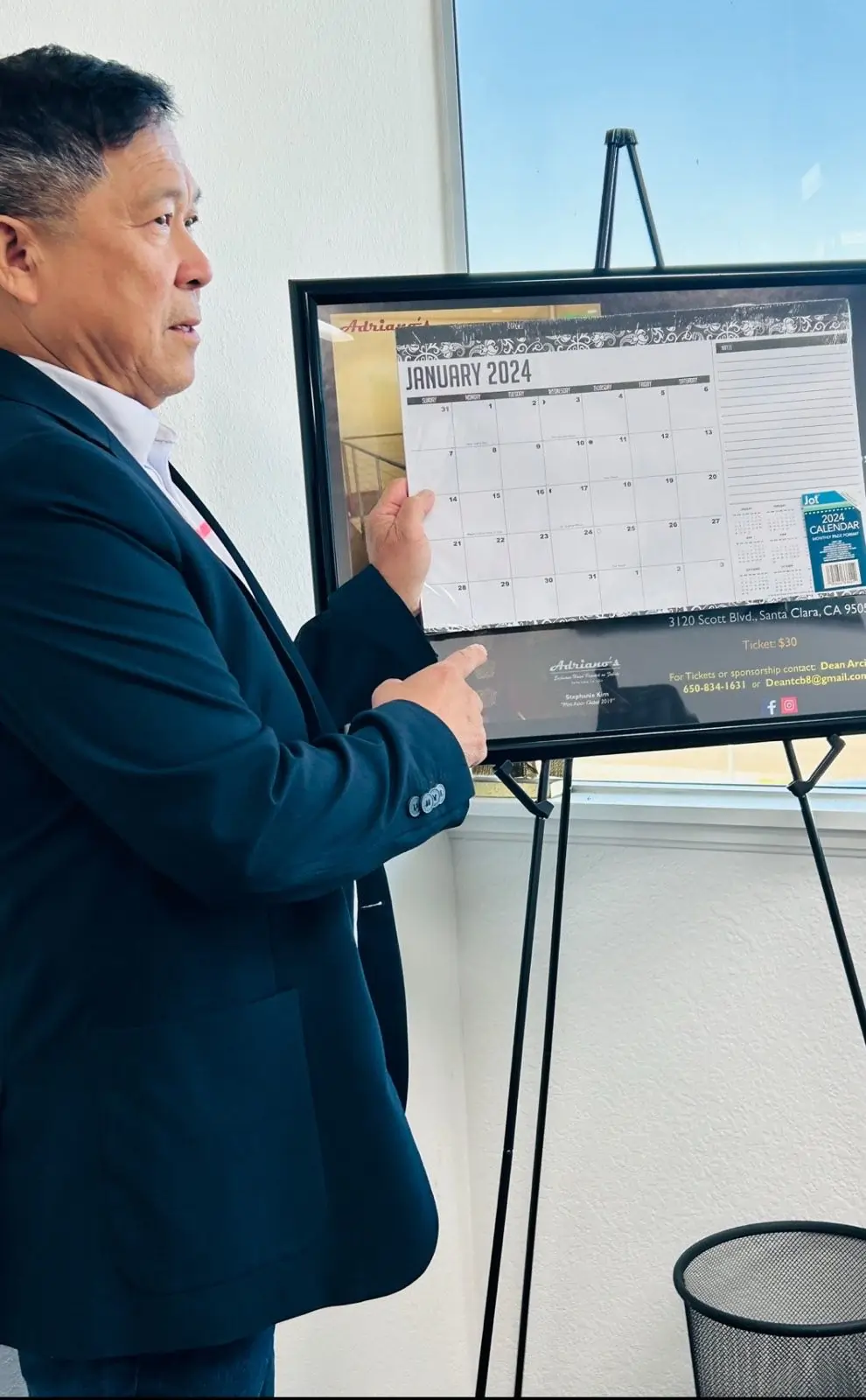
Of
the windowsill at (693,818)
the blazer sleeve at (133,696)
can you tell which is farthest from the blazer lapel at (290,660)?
Answer: the windowsill at (693,818)

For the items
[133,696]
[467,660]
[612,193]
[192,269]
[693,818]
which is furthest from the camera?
[693,818]

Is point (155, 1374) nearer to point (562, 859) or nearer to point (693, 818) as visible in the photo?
point (562, 859)

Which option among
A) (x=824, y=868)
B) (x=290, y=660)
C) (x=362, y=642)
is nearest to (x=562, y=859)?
(x=824, y=868)

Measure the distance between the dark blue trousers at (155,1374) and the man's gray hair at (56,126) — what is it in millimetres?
890

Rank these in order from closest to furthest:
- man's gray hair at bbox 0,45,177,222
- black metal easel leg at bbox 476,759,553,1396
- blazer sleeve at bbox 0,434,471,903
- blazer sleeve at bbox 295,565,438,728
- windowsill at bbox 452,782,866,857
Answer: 1. blazer sleeve at bbox 0,434,471,903
2. man's gray hair at bbox 0,45,177,222
3. blazer sleeve at bbox 295,565,438,728
4. black metal easel leg at bbox 476,759,553,1396
5. windowsill at bbox 452,782,866,857

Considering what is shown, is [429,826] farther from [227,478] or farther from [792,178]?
[792,178]

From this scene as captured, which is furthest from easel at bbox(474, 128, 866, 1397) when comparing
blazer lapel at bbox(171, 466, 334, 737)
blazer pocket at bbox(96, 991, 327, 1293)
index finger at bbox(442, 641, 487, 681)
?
blazer pocket at bbox(96, 991, 327, 1293)

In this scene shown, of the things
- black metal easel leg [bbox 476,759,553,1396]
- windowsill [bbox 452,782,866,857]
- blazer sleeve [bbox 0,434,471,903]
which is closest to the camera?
blazer sleeve [bbox 0,434,471,903]

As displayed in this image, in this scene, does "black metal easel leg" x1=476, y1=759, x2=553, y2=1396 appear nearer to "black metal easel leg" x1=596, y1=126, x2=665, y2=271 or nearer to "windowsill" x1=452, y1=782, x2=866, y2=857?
"windowsill" x1=452, y1=782, x2=866, y2=857

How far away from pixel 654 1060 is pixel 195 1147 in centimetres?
103

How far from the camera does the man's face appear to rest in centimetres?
98

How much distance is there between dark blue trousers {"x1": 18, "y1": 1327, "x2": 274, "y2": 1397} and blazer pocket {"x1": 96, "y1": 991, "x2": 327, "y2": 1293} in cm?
9

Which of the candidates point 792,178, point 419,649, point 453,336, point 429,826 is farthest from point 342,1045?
point 792,178

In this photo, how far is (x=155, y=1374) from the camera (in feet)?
3.10
